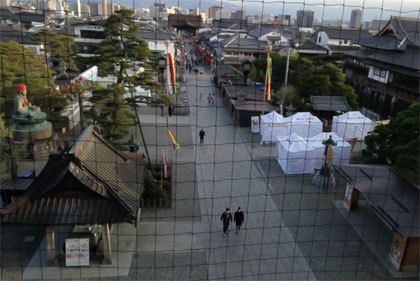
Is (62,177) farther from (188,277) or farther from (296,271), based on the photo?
(296,271)

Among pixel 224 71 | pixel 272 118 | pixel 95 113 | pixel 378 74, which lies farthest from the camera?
pixel 224 71

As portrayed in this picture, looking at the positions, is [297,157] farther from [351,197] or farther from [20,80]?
[20,80]

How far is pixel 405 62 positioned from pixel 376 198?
16.4 ft

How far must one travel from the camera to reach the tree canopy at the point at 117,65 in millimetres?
4672

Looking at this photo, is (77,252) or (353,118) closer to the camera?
(77,252)

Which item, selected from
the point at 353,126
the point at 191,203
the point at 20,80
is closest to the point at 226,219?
the point at 191,203

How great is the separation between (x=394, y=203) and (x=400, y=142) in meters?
1.21

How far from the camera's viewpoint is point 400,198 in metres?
3.58

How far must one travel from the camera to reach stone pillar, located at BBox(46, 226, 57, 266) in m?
3.14

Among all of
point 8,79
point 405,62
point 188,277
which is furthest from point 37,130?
point 405,62

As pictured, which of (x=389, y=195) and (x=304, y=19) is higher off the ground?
(x=304, y=19)

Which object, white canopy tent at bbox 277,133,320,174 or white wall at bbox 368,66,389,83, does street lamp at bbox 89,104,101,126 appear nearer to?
white canopy tent at bbox 277,133,320,174

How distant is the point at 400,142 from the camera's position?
4.46 m

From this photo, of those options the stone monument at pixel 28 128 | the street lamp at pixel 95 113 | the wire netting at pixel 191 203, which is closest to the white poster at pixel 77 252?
the wire netting at pixel 191 203
